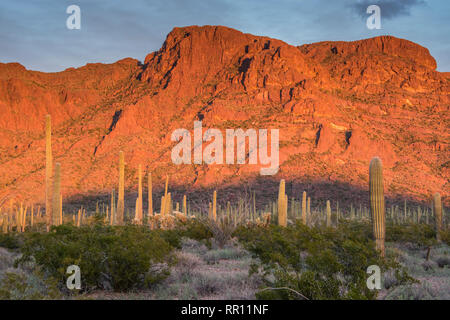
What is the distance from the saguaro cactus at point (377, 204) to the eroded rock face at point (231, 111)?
4012cm

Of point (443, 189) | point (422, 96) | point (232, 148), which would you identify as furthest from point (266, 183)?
point (422, 96)

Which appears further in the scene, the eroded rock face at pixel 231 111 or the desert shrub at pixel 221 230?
the eroded rock face at pixel 231 111

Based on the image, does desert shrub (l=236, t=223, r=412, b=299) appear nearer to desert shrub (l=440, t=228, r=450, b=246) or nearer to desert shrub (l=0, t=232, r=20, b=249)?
desert shrub (l=440, t=228, r=450, b=246)

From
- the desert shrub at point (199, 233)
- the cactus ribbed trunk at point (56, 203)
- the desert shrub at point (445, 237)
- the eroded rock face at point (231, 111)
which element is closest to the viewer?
the cactus ribbed trunk at point (56, 203)

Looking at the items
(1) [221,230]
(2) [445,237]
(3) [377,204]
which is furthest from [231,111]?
(3) [377,204]

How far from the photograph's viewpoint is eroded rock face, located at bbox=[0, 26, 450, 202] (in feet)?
185

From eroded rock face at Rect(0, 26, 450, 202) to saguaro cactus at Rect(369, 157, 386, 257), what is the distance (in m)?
40.1

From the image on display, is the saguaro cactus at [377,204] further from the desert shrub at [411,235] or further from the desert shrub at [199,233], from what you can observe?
the desert shrub at [199,233]

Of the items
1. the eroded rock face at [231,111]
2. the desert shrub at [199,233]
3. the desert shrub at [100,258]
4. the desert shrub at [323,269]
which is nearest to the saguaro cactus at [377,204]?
the desert shrub at [323,269]

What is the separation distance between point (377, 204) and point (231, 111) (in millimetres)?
62463

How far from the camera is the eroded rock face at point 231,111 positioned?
56500mm

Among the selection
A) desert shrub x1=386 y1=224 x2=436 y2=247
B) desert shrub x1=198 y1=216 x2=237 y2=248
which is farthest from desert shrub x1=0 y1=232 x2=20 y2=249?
desert shrub x1=386 y1=224 x2=436 y2=247

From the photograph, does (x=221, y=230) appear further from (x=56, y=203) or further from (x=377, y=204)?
(x=377, y=204)
